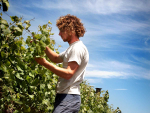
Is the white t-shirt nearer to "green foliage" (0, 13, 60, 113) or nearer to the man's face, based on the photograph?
the man's face

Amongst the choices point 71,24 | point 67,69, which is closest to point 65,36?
point 71,24

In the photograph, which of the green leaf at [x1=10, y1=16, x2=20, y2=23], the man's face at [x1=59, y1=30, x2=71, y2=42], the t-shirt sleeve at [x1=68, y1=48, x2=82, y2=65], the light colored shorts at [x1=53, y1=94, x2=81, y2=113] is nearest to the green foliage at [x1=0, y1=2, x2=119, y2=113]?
the green leaf at [x1=10, y1=16, x2=20, y2=23]

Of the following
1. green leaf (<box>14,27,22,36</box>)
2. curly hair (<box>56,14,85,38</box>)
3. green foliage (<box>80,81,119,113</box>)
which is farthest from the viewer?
green foliage (<box>80,81,119,113</box>)

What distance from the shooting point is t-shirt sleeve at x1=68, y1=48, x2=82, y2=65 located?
2.42 meters

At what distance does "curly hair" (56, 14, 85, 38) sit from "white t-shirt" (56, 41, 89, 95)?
181 millimetres

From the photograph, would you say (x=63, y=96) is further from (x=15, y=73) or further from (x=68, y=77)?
(x=15, y=73)

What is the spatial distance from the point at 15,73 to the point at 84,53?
0.91 meters

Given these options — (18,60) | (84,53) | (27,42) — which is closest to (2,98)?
(18,60)

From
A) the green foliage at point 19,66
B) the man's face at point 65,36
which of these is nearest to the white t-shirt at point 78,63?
the man's face at point 65,36

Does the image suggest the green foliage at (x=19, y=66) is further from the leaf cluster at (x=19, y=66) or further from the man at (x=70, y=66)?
the man at (x=70, y=66)

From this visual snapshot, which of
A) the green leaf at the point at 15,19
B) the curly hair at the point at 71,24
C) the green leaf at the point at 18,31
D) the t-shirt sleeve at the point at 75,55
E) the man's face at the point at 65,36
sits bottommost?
the t-shirt sleeve at the point at 75,55

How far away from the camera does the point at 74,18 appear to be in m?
2.80

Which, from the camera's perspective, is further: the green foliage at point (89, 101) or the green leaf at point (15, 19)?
the green foliage at point (89, 101)

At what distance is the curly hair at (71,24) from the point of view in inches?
106
